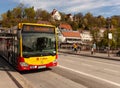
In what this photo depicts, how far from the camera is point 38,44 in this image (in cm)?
1484

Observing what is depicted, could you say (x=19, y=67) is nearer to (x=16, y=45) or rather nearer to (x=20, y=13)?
(x=16, y=45)

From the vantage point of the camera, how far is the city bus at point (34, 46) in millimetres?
14469

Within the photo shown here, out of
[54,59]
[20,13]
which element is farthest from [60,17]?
[54,59]

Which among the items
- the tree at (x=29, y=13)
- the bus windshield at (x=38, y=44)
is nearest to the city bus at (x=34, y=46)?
the bus windshield at (x=38, y=44)

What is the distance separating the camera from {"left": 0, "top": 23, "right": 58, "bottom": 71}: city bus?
14.5 meters

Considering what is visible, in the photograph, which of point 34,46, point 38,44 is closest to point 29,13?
point 38,44

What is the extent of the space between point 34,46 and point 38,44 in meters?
0.30

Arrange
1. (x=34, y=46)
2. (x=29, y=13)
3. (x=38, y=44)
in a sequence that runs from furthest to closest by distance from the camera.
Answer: (x=29, y=13) → (x=38, y=44) → (x=34, y=46)

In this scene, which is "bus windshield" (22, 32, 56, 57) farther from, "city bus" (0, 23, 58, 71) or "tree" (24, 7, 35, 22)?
"tree" (24, 7, 35, 22)

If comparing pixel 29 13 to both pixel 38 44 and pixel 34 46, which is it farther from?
pixel 34 46

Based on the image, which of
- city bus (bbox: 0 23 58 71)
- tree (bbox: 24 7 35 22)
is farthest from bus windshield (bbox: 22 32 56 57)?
tree (bbox: 24 7 35 22)

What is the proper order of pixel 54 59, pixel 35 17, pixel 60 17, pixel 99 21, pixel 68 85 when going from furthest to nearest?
pixel 60 17 → pixel 99 21 → pixel 35 17 → pixel 54 59 → pixel 68 85

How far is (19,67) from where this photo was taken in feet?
47.7

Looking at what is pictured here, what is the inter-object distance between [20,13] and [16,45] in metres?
103
